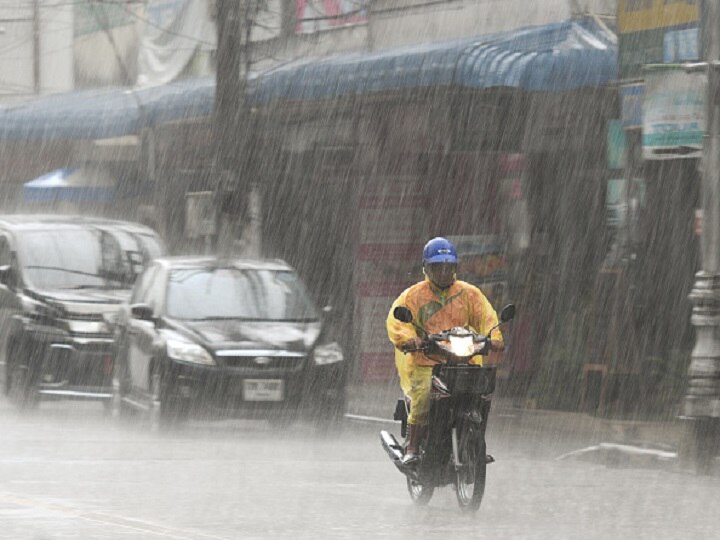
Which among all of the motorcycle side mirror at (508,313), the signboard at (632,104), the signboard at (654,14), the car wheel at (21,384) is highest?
the signboard at (654,14)

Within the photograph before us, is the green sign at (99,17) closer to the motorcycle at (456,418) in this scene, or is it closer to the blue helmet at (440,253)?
the blue helmet at (440,253)

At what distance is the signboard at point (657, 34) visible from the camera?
1977 centimetres

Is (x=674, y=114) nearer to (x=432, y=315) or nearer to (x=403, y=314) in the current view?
(x=432, y=315)

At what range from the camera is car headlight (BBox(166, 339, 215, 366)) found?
18719 millimetres

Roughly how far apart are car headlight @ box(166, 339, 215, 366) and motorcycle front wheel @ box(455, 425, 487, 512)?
5.85 meters

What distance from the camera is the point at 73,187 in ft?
127

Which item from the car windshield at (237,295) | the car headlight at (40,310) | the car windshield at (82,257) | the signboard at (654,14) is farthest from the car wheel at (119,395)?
the signboard at (654,14)

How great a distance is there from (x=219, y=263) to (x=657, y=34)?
479 cm

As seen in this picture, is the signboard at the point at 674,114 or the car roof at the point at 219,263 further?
the car roof at the point at 219,263

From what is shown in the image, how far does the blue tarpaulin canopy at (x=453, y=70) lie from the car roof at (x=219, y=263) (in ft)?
10.3

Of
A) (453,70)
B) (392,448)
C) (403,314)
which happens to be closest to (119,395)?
(453,70)

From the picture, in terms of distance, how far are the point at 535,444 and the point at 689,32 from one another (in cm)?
430

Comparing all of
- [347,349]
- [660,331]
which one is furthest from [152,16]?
[660,331]

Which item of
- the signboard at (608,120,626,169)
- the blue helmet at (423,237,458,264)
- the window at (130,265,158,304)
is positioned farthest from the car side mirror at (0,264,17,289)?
the blue helmet at (423,237,458,264)
